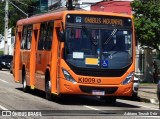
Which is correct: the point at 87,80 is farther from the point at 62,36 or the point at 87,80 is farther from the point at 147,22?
the point at 147,22

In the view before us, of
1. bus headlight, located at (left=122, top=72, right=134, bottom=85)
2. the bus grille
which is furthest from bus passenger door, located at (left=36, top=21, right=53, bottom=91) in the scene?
bus headlight, located at (left=122, top=72, right=134, bottom=85)

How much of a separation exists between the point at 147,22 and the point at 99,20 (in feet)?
56.0

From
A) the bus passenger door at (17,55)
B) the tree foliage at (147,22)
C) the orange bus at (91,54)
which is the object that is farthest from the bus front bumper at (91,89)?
the tree foliage at (147,22)

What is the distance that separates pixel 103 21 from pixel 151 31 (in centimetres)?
1669

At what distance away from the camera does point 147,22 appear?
35094mm

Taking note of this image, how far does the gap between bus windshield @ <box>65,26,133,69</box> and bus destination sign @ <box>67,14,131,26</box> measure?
0.76 feet

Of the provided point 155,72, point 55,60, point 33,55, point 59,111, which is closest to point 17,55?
point 33,55

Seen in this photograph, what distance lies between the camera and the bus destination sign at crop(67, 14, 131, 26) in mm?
18266

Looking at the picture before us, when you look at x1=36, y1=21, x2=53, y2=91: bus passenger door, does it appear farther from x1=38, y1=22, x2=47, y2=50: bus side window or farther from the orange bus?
the orange bus

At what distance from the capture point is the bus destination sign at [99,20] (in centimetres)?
1827

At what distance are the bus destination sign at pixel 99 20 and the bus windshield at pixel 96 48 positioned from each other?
0.76 feet

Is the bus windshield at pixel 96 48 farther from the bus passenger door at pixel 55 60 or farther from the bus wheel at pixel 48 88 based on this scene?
the bus wheel at pixel 48 88

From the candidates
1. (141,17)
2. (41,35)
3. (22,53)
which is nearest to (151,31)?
(141,17)

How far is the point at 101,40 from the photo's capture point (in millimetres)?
18250
